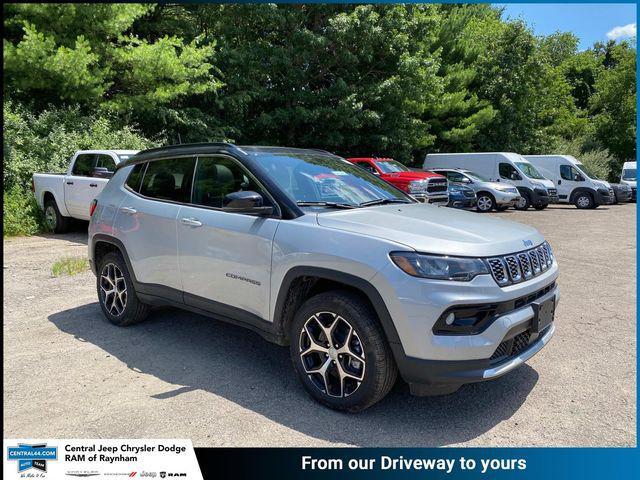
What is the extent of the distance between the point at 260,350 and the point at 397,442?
1.78 metres

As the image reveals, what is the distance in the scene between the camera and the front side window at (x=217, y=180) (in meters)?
4.14

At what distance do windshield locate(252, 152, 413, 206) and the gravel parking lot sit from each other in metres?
1.44

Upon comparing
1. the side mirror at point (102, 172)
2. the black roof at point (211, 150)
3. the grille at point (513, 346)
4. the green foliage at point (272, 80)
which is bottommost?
the grille at point (513, 346)

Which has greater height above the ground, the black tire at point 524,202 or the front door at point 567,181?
the front door at point 567,181

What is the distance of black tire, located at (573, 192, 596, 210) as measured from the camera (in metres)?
21.5

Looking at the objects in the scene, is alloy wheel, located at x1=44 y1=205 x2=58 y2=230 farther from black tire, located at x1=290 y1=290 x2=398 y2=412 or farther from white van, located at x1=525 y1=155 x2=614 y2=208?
white van, located at x1=525 y1=155 x2=614 y2=208

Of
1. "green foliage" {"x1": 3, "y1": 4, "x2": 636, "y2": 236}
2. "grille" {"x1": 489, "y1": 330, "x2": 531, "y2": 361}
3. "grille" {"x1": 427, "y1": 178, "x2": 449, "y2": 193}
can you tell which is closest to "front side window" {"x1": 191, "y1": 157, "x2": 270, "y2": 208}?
"grille" {"x1": 489, "y1": 330, "x2": 531, "y2": 361}

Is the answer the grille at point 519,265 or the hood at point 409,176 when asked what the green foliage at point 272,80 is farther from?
the grille at point 519,265

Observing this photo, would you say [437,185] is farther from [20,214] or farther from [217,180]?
[217,180]

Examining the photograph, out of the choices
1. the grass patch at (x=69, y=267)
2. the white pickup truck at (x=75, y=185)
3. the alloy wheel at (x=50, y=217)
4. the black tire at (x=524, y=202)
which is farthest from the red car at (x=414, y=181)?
the grass patch at (x=69, y=267)

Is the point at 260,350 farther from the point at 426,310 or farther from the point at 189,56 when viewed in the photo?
the point at 189,56

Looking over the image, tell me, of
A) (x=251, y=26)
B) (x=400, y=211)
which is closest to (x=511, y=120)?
(x=251, y=26)

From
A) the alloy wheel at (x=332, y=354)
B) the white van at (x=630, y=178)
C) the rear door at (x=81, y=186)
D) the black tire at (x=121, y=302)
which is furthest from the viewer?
the white van at (x=630, y=178)

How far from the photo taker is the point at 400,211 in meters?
3.96
